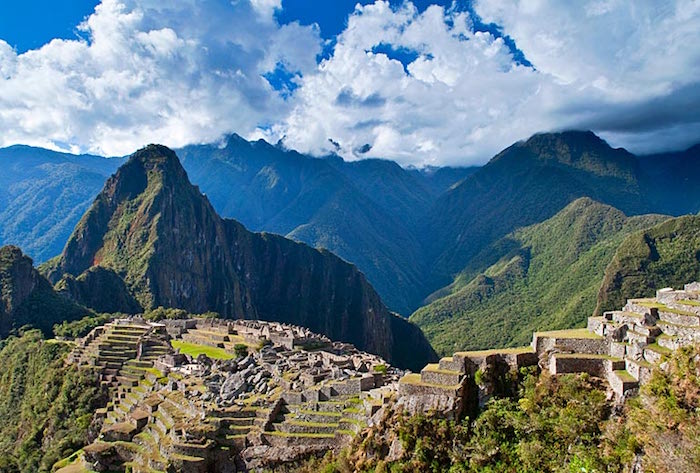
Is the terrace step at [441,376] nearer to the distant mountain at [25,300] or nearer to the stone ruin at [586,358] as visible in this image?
the stone ruin at [586,358]

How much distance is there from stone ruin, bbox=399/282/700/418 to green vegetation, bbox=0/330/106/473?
3664cm

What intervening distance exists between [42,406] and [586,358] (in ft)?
195

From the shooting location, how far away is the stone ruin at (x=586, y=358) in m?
21.2

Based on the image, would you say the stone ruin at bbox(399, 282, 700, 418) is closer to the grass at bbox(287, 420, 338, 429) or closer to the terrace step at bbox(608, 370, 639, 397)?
the terrace step at bbox(608, 370, 639, 397)

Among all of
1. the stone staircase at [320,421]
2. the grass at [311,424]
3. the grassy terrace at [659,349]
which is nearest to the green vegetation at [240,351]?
the stone staircase at [320,421]

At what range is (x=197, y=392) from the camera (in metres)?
39.8

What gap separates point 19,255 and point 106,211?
80.5 metres

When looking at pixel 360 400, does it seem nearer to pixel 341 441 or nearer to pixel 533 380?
pixel 341 441

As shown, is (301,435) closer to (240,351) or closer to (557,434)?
(557,434)

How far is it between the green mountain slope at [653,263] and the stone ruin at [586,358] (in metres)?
103

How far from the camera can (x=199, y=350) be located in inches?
2820

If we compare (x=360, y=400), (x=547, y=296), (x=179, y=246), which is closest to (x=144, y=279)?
(x=179, y=246)

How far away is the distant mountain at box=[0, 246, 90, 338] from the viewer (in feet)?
351

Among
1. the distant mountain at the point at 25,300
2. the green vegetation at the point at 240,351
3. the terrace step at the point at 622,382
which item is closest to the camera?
the terrace step at the point at 622,382
